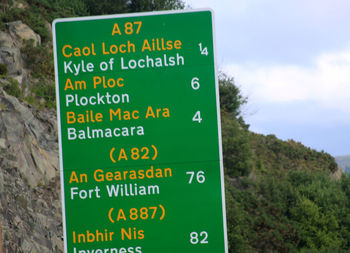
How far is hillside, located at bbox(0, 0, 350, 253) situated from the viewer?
1266 cm

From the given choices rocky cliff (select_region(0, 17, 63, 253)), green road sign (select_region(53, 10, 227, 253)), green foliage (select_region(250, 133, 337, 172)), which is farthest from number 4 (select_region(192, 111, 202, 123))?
green foliage (select_region(250, 133, 337, 172))

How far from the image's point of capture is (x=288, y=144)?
29812 millimetres

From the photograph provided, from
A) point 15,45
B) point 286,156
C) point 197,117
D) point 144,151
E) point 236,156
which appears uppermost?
point 15,45

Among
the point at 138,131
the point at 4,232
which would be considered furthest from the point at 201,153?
the point at 4,232

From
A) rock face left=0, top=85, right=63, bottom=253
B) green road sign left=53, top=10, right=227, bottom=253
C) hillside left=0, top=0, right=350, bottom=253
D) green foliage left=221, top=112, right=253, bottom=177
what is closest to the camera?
green road sign left=53, top=10, right=227, bottom=253

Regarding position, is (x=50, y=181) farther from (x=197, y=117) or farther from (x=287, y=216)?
(x=197, y=117)

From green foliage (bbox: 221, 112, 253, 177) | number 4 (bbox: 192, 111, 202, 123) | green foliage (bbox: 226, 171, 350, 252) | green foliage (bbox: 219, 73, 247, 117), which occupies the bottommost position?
green foliage (bbox: 226, 171, 350, 252)

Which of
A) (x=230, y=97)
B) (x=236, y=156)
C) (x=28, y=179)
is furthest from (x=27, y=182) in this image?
(x=230, y=97)

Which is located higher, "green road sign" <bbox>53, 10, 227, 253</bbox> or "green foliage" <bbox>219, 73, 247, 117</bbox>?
"green foliage" <bbox>219, 73, 247, 117</bbox>

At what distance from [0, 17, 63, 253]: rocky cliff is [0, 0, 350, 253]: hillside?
0.03m

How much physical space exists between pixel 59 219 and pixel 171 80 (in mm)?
9804

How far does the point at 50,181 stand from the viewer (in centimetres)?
1438

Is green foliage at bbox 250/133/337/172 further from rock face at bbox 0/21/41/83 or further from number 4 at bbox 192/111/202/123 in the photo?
number 4 at bbox 192/111/202/123

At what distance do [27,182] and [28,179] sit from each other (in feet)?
0.36
